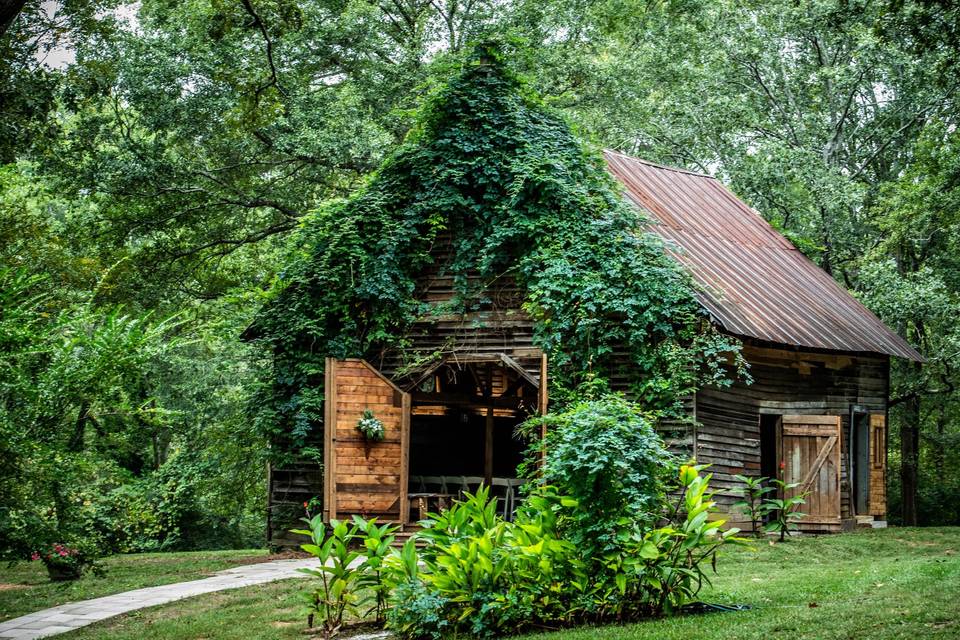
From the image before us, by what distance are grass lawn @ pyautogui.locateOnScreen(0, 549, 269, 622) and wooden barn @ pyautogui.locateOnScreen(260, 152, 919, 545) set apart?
141cm

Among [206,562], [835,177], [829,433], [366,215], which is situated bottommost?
[206,562]

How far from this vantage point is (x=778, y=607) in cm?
829

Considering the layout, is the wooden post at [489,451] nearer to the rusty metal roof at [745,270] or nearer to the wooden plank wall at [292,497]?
the wooden plank wall at [292,497]

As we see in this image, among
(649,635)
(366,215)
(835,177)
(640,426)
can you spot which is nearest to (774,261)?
(835,177)

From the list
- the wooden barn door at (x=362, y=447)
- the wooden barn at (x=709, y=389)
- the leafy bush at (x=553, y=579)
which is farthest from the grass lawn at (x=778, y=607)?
the wooden barn door at (x=362, y=447)

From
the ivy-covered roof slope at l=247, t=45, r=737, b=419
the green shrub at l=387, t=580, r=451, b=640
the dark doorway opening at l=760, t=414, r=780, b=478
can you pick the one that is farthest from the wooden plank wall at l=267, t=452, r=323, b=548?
the dark doorway opening at l=760, t=414, r=780, b=478

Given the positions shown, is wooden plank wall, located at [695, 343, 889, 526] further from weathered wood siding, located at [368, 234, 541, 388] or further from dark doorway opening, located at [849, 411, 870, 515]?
weathered wood siding, located at [368, 234, 541, 388]

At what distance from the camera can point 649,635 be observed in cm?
728

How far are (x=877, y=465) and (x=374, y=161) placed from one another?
38.3 feet

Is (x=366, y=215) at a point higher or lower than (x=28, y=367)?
higher

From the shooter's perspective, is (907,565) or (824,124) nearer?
(907,565)

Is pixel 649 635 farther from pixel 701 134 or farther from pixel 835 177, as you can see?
pixel 701 134

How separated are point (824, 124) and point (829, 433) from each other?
10.5m

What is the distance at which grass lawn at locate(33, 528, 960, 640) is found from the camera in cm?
725
